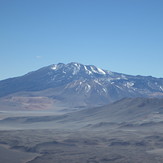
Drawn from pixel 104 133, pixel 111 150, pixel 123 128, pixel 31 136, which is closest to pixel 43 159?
pixel 111 150

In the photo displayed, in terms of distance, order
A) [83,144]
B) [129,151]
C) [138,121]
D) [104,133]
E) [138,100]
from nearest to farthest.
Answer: [129,151] → [83,144] → [104,133] → [138,121] → [138,100]

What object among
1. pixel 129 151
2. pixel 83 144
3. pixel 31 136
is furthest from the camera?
pixel 31 136

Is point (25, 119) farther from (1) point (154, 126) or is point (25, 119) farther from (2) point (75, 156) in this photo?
(2) point (75, 156)

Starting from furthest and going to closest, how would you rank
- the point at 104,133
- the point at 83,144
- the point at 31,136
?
the point at 104,133 < the point at 31,136 < the point at 83,144

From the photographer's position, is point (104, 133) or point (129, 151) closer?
point (129, 151)

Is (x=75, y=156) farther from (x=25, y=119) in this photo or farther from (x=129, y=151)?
(x=25, y=119)

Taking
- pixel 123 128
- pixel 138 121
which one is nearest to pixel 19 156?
pixel 123 128

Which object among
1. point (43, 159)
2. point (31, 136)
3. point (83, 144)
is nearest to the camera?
point (43, 159)

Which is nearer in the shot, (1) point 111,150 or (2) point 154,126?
(1) point 111,150

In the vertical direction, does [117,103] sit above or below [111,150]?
above
